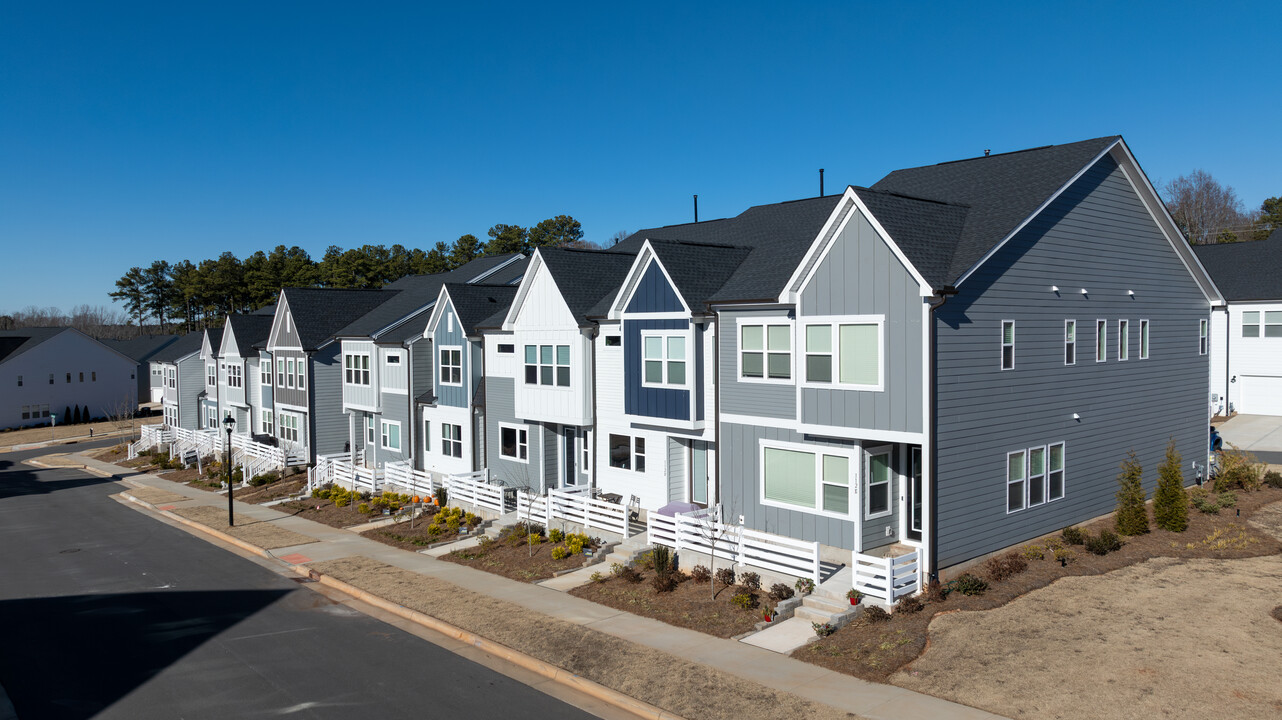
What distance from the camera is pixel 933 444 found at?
1612 centimetres

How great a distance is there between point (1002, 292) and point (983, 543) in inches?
211

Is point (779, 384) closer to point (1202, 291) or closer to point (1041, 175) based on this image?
point (1041, 175)

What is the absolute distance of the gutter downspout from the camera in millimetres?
15992

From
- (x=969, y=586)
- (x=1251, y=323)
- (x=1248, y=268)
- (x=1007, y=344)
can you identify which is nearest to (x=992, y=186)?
(x=1007, y=344)

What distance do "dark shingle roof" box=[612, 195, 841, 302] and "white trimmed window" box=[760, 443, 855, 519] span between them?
12.2 ft

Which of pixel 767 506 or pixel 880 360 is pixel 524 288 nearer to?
pixel 767 506

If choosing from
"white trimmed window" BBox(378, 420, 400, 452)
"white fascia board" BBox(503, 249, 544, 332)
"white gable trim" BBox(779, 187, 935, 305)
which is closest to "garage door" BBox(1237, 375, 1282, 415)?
"white gable trim" BBox(779, 187, 935, 305)

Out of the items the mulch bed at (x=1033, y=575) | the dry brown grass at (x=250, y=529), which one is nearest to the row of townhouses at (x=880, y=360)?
the mulch bed at (x=1033, y=575)

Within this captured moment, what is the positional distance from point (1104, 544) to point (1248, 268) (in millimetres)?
32443

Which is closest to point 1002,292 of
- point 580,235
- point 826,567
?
point 826,567

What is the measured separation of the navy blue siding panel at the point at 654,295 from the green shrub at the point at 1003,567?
9497 mm

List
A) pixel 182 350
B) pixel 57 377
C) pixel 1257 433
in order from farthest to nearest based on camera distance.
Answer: pixel 57 377
pixel 182 350
pixel 1257 433

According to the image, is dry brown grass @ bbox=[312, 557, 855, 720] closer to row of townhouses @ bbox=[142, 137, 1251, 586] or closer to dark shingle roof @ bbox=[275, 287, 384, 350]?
row of townhouses @ bbox=[142, 137, 1251, 586]

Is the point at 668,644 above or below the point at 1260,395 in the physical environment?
below
